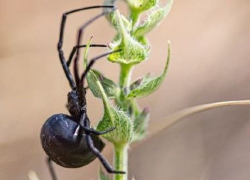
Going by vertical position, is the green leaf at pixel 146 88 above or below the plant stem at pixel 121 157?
above

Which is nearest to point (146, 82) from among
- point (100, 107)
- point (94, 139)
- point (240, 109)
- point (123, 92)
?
point (123, 92)

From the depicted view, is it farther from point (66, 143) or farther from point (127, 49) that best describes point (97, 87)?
point (66, 143)

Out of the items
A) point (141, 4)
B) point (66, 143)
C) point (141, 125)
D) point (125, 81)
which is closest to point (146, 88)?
point (125, 81)

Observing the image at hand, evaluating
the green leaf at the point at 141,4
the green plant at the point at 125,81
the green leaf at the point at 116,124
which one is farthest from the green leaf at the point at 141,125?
the green leaf at the point at 141,4

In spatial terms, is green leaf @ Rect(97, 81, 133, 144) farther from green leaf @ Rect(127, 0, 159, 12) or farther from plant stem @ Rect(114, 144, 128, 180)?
green leaf @ Rect(127, 0, 159, 12)

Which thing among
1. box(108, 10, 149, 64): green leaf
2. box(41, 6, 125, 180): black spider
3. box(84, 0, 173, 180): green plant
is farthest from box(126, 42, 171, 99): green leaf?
box(41, 6, 125, 180): black spider

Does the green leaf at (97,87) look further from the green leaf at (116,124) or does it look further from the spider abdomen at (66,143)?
the spider abdomen at (66,143)

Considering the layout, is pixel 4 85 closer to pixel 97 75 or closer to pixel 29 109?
pixel 29 109
